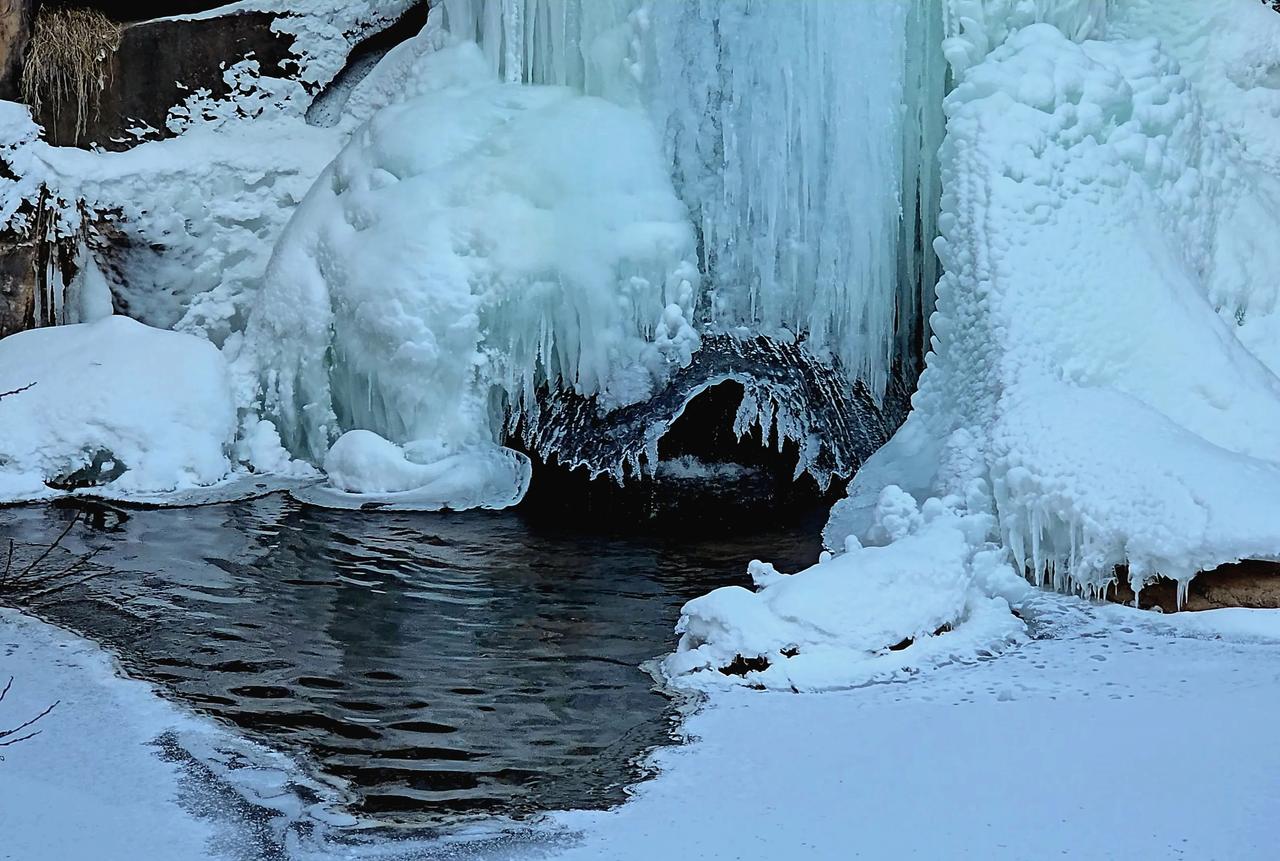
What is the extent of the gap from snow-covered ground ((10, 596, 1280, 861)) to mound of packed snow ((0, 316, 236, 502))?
2636mm

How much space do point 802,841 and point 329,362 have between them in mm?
4891

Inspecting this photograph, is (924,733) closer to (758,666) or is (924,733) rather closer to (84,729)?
(758,666)

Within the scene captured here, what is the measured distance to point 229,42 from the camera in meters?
8.57

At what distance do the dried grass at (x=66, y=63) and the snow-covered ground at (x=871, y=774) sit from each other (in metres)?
4.91

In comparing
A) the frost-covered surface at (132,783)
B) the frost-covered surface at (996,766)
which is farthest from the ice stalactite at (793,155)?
the frost-covered surface at (132,783)

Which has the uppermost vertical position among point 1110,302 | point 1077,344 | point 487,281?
point 487,281

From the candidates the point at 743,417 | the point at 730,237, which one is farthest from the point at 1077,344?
the point at 730,237

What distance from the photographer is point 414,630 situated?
192 inches

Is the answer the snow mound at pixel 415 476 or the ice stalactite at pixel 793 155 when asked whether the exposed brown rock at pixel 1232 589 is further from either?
the snow mound at pixel 415 476

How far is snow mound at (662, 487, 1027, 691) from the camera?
4.21 m

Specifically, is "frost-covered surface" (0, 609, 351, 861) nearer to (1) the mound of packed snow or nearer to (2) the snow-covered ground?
(2) the snow-covered ground

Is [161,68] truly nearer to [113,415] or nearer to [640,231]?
[113,415]

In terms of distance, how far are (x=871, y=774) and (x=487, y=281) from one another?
161 inches

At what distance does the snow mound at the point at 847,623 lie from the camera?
4215mm
